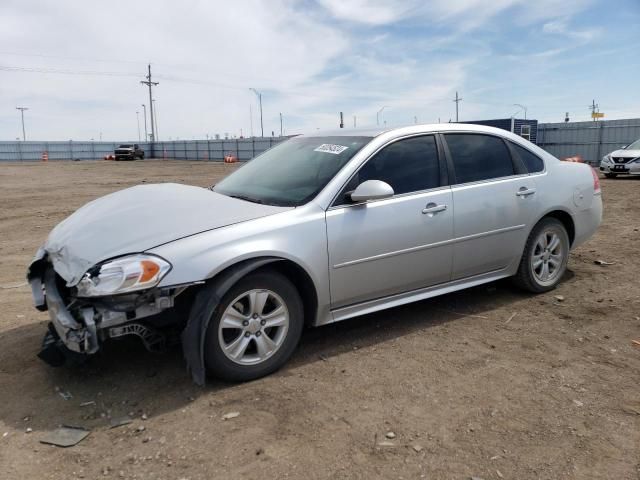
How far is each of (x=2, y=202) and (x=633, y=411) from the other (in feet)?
46.9

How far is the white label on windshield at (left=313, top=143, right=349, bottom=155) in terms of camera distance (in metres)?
4.13

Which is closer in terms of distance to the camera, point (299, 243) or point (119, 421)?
point (119, 421)

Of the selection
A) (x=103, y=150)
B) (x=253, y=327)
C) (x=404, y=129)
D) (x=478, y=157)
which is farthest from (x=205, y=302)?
(x=103, y=150)

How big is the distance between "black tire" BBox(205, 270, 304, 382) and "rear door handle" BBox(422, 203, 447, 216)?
126 centimetres

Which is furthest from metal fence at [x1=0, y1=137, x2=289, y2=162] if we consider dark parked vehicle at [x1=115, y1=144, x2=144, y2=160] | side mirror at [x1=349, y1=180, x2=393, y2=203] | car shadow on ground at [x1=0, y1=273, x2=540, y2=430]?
side mirror at [x1=349, y1=180, x2=393, y2=203]

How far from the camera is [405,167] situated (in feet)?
13.8

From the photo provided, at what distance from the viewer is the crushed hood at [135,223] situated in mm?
3199

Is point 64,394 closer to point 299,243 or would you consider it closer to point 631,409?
point 299,243

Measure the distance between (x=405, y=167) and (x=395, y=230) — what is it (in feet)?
1.89

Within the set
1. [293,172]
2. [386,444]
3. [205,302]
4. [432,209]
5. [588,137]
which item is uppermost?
[588,137]

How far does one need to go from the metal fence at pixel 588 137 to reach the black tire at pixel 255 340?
2905cm

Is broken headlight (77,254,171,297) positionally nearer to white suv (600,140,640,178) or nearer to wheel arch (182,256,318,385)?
wheel arch (182,256,318,385)

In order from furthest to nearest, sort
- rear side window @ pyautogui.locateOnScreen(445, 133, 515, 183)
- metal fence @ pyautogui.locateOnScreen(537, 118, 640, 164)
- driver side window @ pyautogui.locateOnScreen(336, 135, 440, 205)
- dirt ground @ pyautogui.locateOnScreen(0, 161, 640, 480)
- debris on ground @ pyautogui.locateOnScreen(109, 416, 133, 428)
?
metal fence @ pyautogui.locateOnScreen(537, 118, 640, 164), rear side window @ pyautogui.locateOnScreen(445, 133, 515, 183), driver side window @ pyautogui.locateOnScreen(336, 135, 440, 205), debris on ground @ pyautogui.locateOnScreen(109, 416, 133, 428), dirt ground @ pyautogui.locateOnScreen(0, 161, 640, 480)

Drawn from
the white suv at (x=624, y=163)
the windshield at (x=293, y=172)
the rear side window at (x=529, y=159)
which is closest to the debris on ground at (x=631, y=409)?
the windshield at (x=293, y=172)
